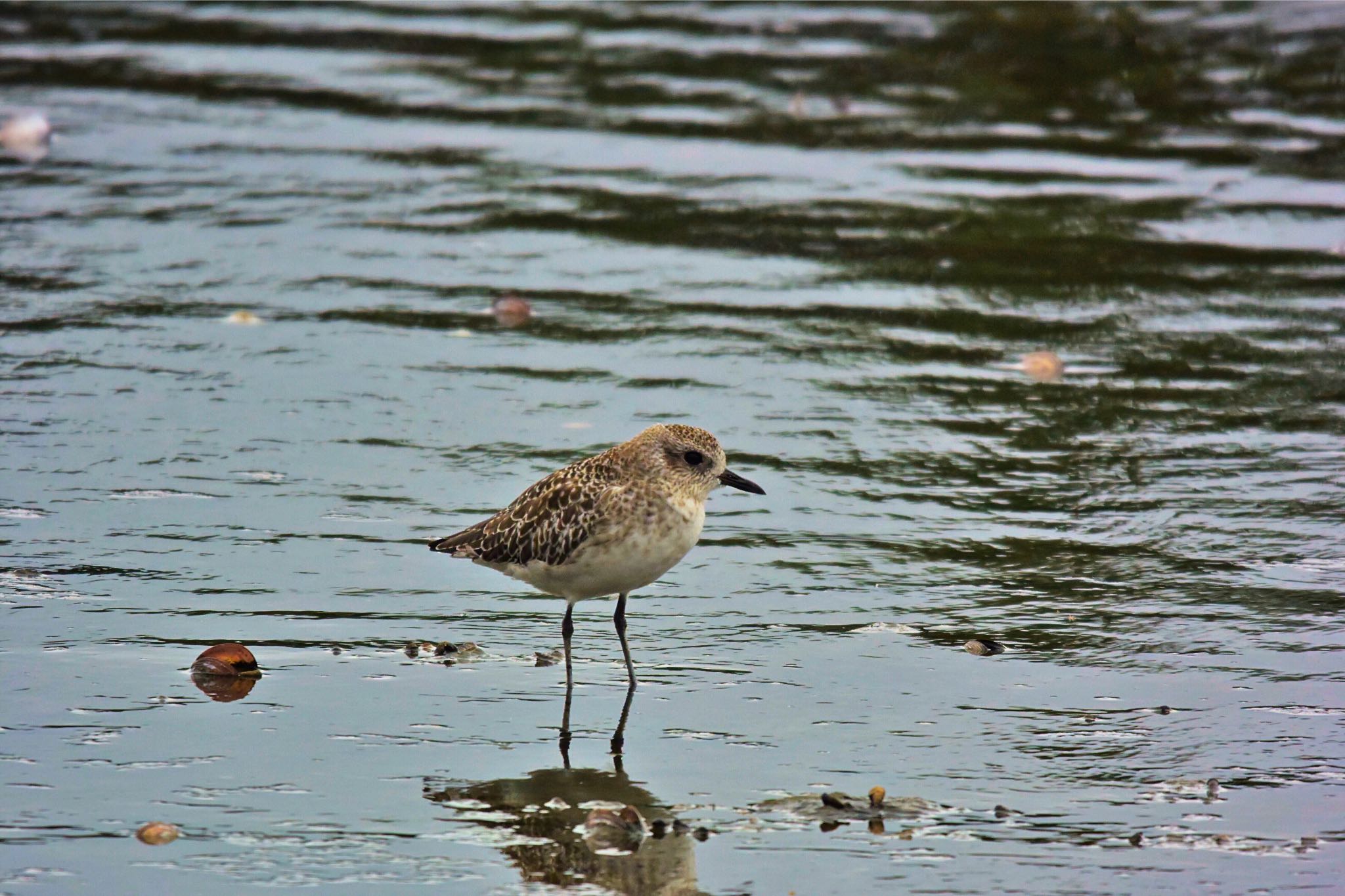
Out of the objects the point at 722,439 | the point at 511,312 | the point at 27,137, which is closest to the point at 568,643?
the point at 722,439

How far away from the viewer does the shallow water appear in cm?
538

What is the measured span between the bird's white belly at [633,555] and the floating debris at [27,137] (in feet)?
32.0

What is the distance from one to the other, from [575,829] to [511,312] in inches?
245

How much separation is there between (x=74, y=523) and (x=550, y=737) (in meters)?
2.88

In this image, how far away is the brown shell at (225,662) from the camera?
20.6 ft

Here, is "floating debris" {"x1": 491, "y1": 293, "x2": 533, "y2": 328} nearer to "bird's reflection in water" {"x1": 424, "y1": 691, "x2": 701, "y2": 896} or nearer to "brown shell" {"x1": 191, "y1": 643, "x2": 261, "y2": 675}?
"brown shell" {"x1": 191, "y1": 643, "x2": 261, "y2": 675}

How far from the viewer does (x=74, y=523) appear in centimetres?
775

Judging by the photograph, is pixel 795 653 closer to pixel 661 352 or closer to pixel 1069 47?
pixel 661 352

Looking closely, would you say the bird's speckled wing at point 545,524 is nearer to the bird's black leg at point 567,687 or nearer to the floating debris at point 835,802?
the bird's black leg at point 567,687

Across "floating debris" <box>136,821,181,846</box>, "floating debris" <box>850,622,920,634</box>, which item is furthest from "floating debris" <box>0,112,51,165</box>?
"floating debris" <box>136,821,181,846</box>

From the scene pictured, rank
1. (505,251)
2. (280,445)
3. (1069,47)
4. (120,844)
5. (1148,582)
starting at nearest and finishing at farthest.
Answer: (120,844) < (1148,582) < (280,445) < (505,251) < (1069,47)

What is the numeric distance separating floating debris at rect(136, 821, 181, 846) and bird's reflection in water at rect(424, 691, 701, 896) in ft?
2.53

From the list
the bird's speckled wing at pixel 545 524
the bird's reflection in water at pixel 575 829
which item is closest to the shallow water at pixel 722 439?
the bird's reflection in water at pixel 575 829

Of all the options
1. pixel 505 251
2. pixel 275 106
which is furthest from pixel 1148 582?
pixel 275 106
